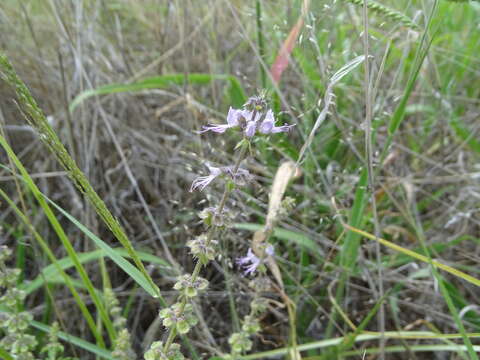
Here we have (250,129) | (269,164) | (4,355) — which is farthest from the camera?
(269,164)

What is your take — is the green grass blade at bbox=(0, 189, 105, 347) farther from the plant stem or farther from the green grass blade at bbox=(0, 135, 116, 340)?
the plant stem

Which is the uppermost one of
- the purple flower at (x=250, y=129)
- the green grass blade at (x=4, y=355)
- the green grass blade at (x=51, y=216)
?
the purple flower at (x=250, y=129)

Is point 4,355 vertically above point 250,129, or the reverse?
point 250,129

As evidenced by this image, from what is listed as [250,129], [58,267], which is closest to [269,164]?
[58,267]

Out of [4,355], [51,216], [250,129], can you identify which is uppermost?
[250,129]

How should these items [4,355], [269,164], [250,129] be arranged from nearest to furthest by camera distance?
[250,129], [4,355], [269,164]

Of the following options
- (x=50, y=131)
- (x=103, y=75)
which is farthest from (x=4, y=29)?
(x=50, y=131)

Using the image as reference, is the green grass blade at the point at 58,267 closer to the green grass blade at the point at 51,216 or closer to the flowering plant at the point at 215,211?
the green grass blade at the point at 51,216

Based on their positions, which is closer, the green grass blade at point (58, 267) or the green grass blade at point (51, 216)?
the green grass blade at point (51, 216)

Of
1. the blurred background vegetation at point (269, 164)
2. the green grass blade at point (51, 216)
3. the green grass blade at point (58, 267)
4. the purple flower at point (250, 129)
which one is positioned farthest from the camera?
the blurred background vegetation at point (269, 164)

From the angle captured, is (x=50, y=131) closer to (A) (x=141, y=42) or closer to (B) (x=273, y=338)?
(B) (x=273, y=338)

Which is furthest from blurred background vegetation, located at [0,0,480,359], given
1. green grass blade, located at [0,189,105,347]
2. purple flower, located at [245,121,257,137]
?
purple flower, located at [245,121,257,137]

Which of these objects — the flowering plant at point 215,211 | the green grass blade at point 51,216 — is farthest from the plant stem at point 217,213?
the green grass blade at point 51,216

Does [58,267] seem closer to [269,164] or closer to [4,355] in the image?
[4,355]
